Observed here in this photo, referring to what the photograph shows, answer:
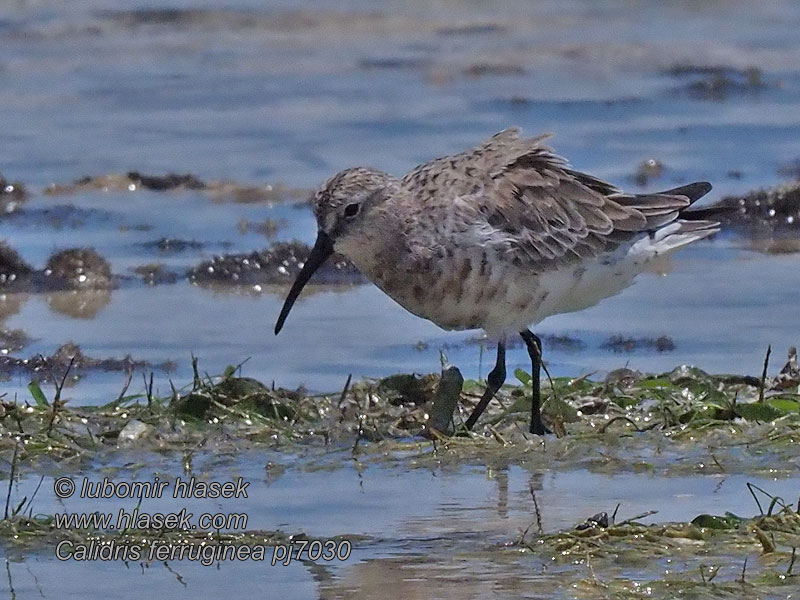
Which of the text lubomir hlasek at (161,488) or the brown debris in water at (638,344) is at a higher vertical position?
the text lubomir hlasek at (161,488)

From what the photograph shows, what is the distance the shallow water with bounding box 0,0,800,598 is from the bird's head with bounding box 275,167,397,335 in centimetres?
109

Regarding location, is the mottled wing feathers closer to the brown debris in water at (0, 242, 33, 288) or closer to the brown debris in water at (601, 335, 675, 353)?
the brown debris in water at (601, 335, 675, 353)

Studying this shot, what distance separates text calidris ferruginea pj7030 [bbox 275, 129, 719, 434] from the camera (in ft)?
21.9

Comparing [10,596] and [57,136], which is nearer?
[10,596]

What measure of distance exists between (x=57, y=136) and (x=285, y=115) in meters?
1.99

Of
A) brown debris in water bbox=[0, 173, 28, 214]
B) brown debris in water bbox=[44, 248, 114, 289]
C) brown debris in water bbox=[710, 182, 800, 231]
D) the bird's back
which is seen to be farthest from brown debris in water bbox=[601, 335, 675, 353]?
brown debris in water bbox=[0, 173, 28, 214]

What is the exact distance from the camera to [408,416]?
6598 millimetres

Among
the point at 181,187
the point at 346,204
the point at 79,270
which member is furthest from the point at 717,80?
the point at 346,204

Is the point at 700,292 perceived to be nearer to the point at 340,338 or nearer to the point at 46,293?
the point at 340,338

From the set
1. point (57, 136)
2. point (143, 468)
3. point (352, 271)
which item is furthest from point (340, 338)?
point (57, 136)

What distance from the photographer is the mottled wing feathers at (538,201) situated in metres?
6.84

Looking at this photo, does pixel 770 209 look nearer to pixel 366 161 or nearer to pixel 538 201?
pixel 366 161

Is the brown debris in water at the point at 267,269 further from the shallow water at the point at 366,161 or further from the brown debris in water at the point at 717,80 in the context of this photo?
the brown debris in water at the point at 717,80

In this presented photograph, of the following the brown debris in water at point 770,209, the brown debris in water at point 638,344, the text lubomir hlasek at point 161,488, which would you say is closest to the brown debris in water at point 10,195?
the brown debris in water at point 770,209
